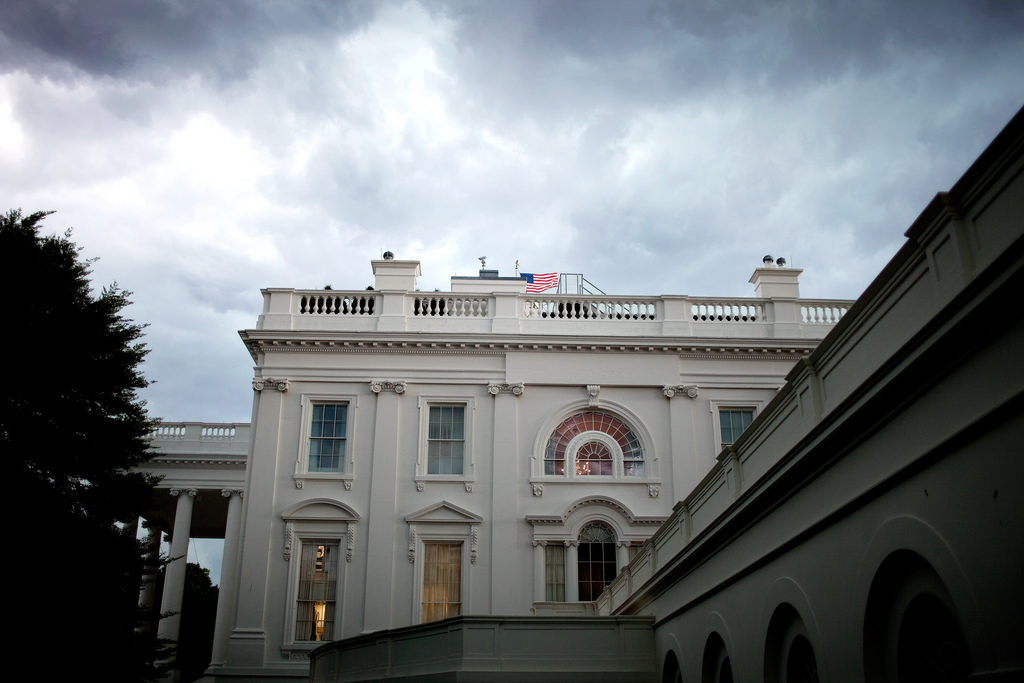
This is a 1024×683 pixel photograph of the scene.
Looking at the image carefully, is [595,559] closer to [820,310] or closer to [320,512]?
[320,512]

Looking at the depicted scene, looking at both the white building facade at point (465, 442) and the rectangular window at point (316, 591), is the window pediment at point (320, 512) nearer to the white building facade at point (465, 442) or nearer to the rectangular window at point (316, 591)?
the white building facade at point (465, 442)

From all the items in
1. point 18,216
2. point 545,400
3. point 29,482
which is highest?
point 18,216

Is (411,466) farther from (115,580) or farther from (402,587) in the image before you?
(115,580)

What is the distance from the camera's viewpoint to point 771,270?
1216 inches

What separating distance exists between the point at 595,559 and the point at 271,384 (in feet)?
35.3

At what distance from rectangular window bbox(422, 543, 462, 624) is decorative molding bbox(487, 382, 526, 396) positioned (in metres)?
4.61

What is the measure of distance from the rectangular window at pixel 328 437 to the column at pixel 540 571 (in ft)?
20.1

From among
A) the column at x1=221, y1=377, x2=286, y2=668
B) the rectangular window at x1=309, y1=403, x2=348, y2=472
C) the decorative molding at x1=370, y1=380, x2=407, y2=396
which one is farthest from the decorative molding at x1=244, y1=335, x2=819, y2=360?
the rectangular window at x1=309, y1=403, x2=348, y2=472

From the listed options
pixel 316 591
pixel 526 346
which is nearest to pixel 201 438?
pixel 316 591

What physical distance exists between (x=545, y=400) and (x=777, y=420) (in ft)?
53.2

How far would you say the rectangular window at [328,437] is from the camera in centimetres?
2811

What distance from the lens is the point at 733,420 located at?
28812 millimetres

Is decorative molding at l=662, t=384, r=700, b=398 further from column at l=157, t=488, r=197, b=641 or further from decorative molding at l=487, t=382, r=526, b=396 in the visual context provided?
column at l=157, t=488, r=197, b=641

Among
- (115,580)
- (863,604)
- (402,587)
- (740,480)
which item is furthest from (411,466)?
(863,604)
